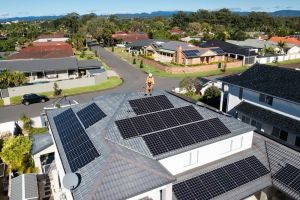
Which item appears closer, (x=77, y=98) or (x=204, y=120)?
(x=204, y=120)

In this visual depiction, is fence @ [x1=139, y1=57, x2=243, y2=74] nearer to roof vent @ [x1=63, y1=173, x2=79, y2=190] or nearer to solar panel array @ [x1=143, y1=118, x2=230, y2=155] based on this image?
solar panel array @ [x1=143, y1=118, x2=230, y2=155]

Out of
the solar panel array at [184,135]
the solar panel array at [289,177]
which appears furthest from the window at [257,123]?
the solar panel array at [184,135]

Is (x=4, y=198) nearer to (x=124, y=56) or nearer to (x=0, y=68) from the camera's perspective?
(x=0, y=68)

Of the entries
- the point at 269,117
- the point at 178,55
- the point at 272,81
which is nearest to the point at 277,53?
the point at 178,55

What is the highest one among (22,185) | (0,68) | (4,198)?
(0,68)

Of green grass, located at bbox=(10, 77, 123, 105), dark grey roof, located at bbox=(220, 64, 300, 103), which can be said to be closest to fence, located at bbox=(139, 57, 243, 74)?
green grass, located at bbox=(10, 77, 123, 105)

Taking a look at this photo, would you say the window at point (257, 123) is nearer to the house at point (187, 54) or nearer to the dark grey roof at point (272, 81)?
the dark grey roof at point (272, 81)

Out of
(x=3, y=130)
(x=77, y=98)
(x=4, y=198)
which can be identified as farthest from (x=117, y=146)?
(x=77, y=98)
